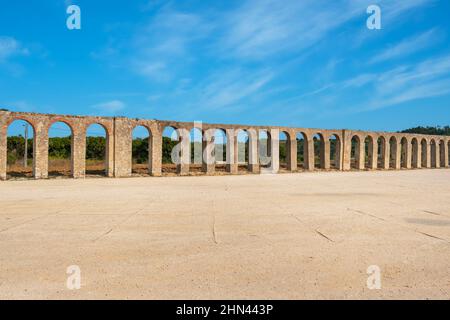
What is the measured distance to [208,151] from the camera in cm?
2494

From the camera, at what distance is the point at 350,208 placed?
8.33m

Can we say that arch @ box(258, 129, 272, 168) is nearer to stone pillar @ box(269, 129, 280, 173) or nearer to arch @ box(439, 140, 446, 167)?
stone pillar @ box(269, 129, 280, 173)

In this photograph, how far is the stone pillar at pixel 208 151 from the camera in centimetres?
2486

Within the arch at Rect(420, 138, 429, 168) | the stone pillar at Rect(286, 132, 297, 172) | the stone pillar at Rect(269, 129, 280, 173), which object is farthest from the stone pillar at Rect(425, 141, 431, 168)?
the stone pillar at Rect(269, 129, 280, 173)

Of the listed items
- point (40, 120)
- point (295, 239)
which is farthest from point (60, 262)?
point (40, 120)

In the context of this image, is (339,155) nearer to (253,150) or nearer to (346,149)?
(346,149)

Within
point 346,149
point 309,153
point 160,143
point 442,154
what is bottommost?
point 309,153

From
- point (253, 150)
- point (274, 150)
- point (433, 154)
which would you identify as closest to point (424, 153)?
point (433, 154)

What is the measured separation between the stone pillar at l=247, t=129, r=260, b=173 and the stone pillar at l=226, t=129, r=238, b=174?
1390 mm

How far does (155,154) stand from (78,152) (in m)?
4.73

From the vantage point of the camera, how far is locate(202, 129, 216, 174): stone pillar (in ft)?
81.6

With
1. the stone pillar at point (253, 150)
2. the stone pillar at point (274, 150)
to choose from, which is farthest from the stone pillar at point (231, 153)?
the stone pillar at point (274, 150)

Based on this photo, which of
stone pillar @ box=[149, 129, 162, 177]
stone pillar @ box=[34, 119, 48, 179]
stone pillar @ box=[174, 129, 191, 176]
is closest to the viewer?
stone pillar @ box=[34, 119, 48, 179]

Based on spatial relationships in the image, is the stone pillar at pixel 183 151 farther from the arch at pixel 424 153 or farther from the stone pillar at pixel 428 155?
the stone pillar at pixel 428 155
